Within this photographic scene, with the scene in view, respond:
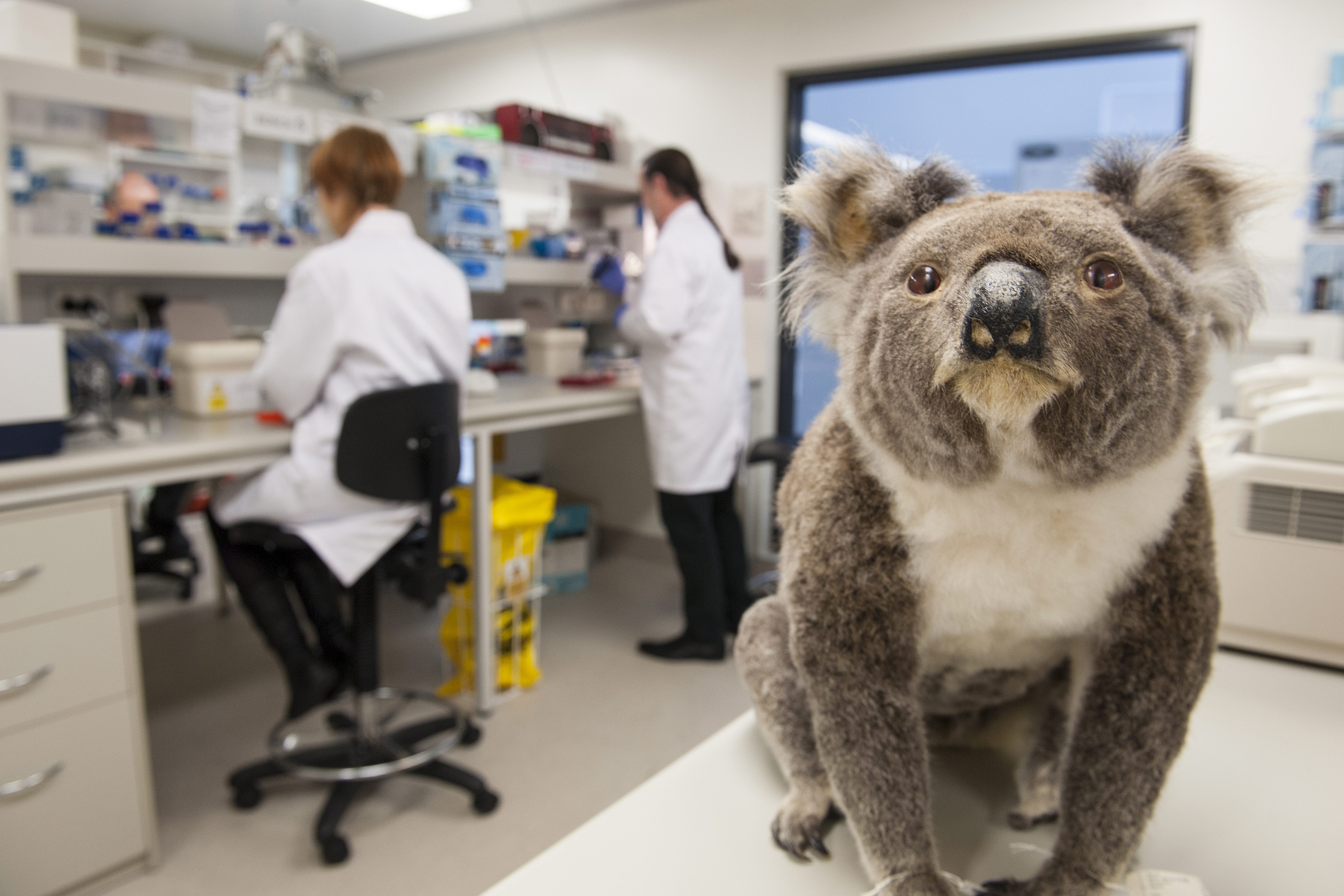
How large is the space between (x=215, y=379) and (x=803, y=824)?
6.88 ft

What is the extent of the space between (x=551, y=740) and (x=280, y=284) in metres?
1.86

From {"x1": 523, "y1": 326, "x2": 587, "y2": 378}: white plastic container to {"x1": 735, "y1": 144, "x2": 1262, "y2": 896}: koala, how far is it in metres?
2.90

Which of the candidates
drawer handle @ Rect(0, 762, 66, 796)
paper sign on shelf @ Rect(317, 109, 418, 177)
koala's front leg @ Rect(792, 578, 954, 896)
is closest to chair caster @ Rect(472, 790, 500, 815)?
drawer handle @ Rect(0, 762, 66, 796)

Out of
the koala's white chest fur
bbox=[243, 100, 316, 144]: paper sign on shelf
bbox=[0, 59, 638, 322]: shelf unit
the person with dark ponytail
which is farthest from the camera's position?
the person with dark ponytail

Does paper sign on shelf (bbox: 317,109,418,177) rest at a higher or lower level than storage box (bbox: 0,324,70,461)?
higher

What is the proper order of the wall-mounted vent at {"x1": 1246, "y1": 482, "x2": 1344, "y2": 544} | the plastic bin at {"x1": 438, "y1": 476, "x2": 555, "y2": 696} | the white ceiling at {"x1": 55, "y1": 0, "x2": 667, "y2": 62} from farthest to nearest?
the white ceiling at {"x1": 55, "y1": 0, "x2": 667, "y2": 62}, the plastic bin at {"x1": 438, "y1": 476, "x2": 555, "y2": 696}, the wall-mounted vent at {"x1": 1246, "y1": 482, "x2": 1344, "y2": 544}

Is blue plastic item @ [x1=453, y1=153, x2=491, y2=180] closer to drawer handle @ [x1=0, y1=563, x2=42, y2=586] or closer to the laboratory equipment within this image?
drawer handle @ [x1=0, y1=563, x2=42, y2=586]

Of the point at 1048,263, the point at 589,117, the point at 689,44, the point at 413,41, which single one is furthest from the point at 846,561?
the point at 413,41

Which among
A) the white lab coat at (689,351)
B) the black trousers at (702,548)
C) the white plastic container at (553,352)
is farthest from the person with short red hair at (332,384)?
the white plastic container at (553,352)

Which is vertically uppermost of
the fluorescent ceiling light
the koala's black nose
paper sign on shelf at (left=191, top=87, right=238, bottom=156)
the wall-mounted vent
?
the fluorescent ceiling light

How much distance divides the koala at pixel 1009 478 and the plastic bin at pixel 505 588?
2021 mm

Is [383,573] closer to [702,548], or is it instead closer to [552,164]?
[702,548]

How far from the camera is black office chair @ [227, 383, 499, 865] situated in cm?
184

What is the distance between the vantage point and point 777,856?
62cm
